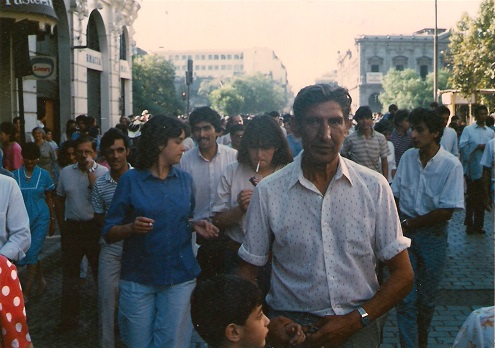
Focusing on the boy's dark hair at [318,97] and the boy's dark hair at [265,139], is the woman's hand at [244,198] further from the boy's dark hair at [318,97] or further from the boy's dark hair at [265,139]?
the boy's dark hair at [318,97]

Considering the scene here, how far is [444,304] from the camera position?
6.98m

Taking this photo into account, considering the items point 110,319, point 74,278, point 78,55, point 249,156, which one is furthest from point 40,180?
point 78,55

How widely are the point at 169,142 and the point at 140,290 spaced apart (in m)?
0.96

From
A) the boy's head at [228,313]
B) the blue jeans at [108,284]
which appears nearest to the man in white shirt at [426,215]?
the blue jeans at [108,284]

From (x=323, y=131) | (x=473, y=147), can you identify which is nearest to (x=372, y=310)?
(x=323, y=131)

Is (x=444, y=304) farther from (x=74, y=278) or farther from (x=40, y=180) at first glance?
(x=40, y=180)

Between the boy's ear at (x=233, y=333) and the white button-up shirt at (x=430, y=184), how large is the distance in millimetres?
3103

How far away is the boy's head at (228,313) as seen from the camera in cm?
255

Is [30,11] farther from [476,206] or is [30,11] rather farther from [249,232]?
[249,232]

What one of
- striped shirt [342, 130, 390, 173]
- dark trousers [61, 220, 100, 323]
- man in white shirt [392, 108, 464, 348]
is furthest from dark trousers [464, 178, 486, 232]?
dark trousers [61, 220, 100, 323]

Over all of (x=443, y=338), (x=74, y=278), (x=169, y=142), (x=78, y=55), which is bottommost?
(x=443, y=338)

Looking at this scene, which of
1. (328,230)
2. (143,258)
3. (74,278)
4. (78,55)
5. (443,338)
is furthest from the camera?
(78,55)

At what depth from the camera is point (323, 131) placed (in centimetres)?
285

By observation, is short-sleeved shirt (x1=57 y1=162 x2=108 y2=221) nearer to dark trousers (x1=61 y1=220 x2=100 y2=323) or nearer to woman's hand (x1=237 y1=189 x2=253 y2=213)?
dark trousers (x1=61 y1=220 x2=100 y2=323)
